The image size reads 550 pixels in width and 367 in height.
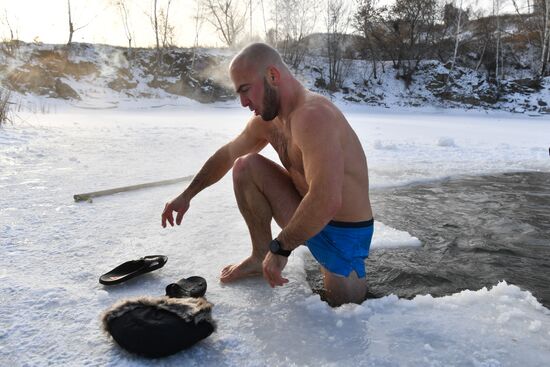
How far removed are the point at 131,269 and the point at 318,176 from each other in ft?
3.66

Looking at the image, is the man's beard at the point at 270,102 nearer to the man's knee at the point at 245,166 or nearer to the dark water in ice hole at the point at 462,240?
the man's knee at the point at 245,166

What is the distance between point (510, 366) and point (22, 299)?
190cm

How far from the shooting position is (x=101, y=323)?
1.54 m

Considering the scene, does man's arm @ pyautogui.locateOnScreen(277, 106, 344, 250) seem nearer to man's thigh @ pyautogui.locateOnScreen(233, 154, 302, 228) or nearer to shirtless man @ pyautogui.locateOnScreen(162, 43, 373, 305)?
shirtless man @ pyautogui.locateOnScreen(162, 43, 373, 305)

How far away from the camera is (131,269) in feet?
6.81

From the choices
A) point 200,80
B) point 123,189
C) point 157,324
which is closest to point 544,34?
point 200,80

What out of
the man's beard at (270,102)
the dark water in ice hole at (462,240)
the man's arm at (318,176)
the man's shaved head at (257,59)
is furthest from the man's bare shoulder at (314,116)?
the dark water in ice hole at (462,240)

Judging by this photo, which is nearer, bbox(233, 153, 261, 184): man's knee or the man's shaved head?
the man's shaved head

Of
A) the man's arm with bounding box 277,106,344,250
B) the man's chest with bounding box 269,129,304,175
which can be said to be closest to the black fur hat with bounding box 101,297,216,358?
the man's arm with bounding box 277,106,344,250

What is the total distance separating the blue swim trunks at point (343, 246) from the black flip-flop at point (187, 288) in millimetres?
569

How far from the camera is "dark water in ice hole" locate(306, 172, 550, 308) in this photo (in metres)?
2.21

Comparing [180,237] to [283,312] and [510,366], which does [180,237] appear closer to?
[283,312]

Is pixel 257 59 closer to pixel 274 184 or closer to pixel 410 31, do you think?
pixel 274 184

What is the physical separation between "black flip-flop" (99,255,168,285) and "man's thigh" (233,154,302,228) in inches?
24.2
